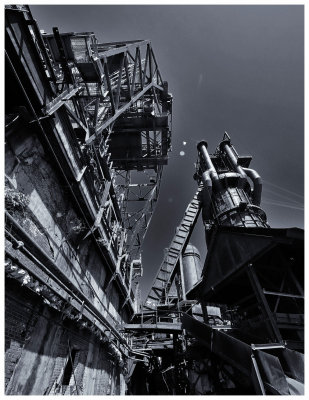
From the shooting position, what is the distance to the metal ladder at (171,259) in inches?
629

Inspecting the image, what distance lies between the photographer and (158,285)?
1666 cm

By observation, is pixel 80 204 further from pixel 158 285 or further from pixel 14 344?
pixel 158 285

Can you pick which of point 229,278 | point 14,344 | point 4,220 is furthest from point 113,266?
point 4,220

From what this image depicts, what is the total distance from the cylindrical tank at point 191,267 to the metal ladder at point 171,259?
2.58m

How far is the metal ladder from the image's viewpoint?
15969mm

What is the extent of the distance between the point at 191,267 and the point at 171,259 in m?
3.94

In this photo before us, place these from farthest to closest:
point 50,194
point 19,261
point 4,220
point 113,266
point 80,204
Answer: point 113,266
point 80,204
point 50,194
point 19,261
point 4,220

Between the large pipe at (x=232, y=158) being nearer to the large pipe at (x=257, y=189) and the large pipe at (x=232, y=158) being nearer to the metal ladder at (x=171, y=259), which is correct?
the large pipe at (x=257, y=189)

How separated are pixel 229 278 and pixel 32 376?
243 inches

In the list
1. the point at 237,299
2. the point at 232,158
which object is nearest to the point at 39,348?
the point at 237,299

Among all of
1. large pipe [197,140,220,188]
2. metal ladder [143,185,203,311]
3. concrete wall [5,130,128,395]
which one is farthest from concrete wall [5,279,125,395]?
large pipe [197,140,220,188]

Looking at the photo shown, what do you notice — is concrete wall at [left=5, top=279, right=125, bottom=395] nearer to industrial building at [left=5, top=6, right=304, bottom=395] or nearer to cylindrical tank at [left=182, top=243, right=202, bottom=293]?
industrial building at [left=5, top=6, right=304, bottom=395]

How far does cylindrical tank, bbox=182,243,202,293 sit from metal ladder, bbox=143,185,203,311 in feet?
8.45

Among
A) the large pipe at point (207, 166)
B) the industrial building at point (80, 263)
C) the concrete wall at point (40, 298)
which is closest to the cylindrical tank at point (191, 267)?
the industrial building at point (80, 263)
